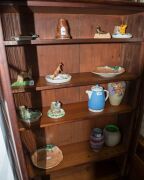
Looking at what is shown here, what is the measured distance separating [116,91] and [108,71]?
0.57 ft

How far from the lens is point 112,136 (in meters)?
1.48

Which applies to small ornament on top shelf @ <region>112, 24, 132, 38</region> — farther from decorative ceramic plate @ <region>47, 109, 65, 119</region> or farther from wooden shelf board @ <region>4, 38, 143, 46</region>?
decorative ceramic plate @ <region>47, 109, 65, 119</region>

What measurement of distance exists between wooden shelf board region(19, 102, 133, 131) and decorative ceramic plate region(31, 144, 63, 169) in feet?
1.31

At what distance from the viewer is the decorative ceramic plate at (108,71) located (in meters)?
1.19

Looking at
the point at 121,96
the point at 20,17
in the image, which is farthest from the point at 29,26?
the point at 121,96

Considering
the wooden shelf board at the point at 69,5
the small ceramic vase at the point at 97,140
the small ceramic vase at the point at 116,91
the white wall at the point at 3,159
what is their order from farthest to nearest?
the small ceramic vase at the point at 97,140 < the small ceramic vase at the point at 116,91 < the white wall at the point at 3,159 < the wooden shelf board at the point at 69,5

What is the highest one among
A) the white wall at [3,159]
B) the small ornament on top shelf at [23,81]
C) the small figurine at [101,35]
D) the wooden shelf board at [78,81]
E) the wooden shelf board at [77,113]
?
the small figurine at [101,35]

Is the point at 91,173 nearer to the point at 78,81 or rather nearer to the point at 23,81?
the point at 78,81

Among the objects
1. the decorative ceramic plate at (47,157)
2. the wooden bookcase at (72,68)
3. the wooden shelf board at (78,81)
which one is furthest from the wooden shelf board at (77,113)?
the decorative ceramic plate at (47,157)

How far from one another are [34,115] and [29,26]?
615mm

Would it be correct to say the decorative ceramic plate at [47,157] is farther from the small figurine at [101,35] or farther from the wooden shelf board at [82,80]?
the small figurine at [101,35]

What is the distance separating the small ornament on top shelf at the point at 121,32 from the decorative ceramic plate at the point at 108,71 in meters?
0.25

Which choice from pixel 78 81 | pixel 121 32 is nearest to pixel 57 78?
pixel 78 81

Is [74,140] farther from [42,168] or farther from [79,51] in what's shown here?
[79,51]
